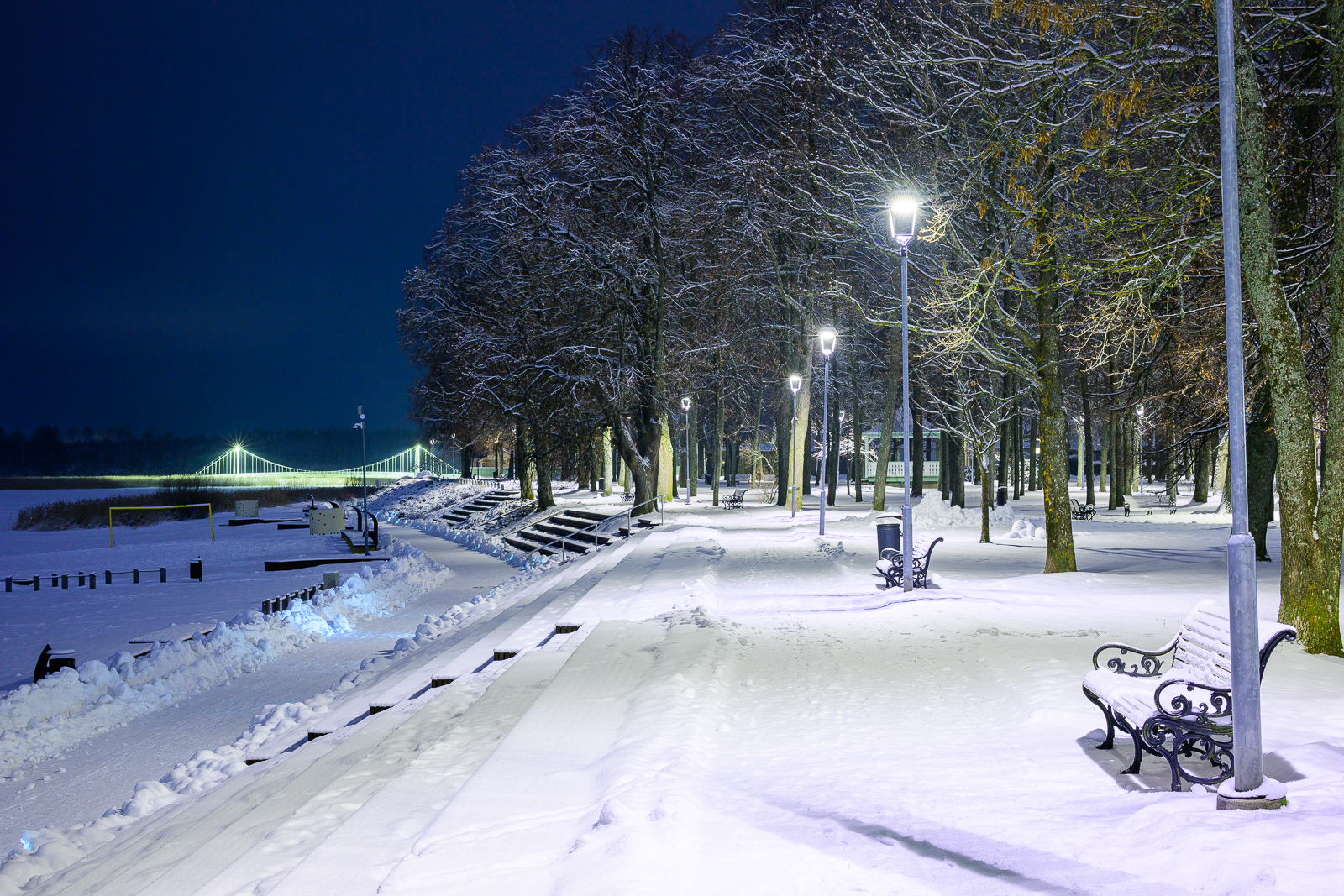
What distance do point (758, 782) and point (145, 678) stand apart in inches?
417

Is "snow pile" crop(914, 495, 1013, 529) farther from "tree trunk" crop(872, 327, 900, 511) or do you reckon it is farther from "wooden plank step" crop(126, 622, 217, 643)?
"wooden plank step" crop(126, 622, 217, 643)

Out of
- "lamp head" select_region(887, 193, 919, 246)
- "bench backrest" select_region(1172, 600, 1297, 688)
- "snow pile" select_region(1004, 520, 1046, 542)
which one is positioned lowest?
"snow pile" select_region(1004, 520, 1046, 542)

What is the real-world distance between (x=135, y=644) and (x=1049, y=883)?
14409 millimetres

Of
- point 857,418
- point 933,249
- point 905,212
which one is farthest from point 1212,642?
point 857,418

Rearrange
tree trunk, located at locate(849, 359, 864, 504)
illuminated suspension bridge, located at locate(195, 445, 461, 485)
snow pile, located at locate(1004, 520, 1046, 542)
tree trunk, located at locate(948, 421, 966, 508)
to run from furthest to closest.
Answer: illuminated suspension bridge, located at locate(195, 445, 461, 485) → tree trunk, located at locate(849, 359, 864, 504) → tree trunk, located at locate(948, 421, 966, 508) → snow pile, located at locate(1004, 520, 1046, 542)

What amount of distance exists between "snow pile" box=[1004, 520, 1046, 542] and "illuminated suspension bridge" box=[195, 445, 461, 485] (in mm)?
80710

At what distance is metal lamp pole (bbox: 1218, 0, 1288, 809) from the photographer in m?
4.53

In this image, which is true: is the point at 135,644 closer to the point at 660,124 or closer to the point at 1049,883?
the point at 1049,883

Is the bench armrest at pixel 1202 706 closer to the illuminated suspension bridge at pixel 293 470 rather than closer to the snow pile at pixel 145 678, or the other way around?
the snow pile at pixel 145 678

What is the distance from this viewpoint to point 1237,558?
15.2 ft

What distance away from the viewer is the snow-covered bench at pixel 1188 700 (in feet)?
16.4

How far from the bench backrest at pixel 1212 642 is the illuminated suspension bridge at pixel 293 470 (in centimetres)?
9560

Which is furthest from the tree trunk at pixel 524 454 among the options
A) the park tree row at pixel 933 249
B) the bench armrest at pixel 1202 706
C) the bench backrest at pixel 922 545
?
the bench armrest at pixel 1202 706

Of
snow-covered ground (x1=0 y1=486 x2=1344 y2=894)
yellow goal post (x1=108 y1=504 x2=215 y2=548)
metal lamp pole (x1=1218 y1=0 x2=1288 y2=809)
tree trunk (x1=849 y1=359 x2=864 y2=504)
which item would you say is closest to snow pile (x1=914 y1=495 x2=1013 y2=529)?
tree trunk (x1=849 y1=359 x2=864 y2=504)
